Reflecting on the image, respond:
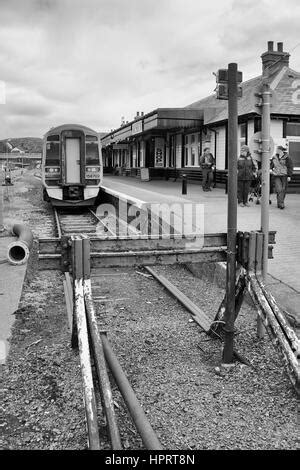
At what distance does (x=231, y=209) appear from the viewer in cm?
432

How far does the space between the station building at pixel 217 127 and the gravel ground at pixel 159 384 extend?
8.61 meters

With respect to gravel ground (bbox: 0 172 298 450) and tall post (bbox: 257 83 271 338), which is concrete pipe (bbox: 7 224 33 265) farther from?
tall post (bbox: 257 83 271 338)

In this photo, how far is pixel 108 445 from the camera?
327 cm

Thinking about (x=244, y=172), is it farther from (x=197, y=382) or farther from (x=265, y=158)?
(x=197, y=382)

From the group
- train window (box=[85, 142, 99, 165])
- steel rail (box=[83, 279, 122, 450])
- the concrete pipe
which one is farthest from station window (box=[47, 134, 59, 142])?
steel rail (box=[83, 279, 122, 450])

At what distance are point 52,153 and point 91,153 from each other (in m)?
1.30

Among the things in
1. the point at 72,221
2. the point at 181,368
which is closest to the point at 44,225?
the point at 72,221

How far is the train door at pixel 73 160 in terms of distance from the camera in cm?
1698

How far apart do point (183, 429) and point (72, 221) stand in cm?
1213

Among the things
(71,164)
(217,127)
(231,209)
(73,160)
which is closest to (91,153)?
(73,160)

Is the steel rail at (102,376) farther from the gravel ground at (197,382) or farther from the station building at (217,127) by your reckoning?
the station building at (217,127)

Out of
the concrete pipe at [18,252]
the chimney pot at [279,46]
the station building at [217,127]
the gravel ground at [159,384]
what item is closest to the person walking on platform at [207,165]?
the station building at [217,127]

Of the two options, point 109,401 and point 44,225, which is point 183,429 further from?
point 44,225

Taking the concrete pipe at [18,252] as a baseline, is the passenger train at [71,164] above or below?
above
